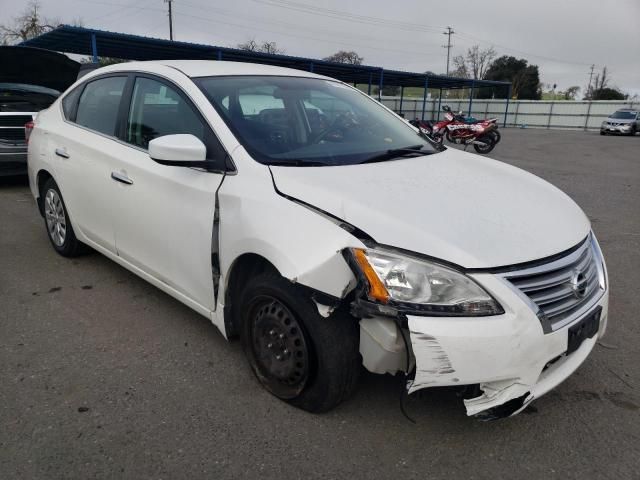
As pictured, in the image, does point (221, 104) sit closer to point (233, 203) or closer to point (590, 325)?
point (233, 203)


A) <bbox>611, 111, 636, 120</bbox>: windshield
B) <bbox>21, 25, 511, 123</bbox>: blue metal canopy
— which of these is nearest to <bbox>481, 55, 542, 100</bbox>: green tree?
<bbox>611, 111, 636, 120</bbox>: windshield

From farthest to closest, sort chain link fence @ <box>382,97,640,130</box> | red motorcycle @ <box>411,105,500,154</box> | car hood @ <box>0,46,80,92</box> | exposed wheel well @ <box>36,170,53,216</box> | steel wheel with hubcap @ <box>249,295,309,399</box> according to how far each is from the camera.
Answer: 1. chain link fence @ <box>382,97,640,130</box>
2. red motorcycle @ <box>411,105,500,154</box>
3. car hood @ <box>0,46,80,92</box>
4. exposed wheel well @ <box>36,170,53,216</box>
5. steel wheel with hubcap @ <box>249,295,309,399</box>

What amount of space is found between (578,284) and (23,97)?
836cm

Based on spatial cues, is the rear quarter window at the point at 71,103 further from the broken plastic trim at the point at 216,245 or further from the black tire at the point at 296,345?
the black tire at the point at 296,345

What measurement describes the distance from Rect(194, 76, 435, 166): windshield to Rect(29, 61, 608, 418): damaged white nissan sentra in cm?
1

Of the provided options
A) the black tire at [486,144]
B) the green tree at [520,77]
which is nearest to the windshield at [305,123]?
the black tire at [486,144]

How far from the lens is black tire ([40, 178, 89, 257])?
13.8 ft

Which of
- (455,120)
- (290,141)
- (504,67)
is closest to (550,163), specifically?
(455,120)

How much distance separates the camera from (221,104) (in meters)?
2.79

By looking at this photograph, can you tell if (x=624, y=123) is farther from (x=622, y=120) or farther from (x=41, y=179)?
(x=41, y=179)

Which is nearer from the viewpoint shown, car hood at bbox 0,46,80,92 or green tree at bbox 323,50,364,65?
car hood at bbox 0,46,80,92

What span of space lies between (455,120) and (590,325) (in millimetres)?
15647

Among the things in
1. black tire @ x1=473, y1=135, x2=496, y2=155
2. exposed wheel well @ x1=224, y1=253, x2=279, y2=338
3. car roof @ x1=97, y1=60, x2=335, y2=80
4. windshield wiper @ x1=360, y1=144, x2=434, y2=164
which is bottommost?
black tire @ x1=473, y1=135, x2=496, y2=155

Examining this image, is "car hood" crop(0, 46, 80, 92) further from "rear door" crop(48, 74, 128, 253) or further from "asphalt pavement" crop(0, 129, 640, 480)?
"asphalt pavement" crop(0, 129, 640, 480)
